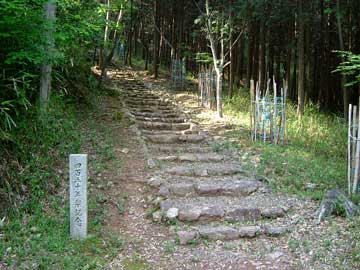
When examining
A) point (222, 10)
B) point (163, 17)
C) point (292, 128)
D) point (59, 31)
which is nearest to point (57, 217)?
point (59, 31)

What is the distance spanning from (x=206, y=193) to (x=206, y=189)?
0.06 metres

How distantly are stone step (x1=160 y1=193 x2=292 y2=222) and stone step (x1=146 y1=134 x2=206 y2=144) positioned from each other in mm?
3106

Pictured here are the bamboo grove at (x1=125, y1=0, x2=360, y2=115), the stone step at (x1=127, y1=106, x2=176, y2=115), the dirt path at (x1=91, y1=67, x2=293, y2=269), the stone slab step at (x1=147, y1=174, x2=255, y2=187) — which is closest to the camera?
the dirt path at (x1=91, y1=67, x2=293, y2=269)

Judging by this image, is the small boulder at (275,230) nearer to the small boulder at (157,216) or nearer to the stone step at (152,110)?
the small boulder at (157,216)

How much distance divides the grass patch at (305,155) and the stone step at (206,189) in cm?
47

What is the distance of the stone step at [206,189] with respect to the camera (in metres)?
5.86

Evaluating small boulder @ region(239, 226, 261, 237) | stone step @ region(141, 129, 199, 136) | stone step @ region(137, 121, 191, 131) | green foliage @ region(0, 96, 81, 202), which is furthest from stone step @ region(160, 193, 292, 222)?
stone step @ region(137, 121, 191, 131)

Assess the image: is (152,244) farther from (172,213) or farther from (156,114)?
(156,114)

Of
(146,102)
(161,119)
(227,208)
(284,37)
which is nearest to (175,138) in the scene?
(161,119)

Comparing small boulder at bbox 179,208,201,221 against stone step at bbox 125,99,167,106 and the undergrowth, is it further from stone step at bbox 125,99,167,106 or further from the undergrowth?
stone step at bbox 125,99,167,106

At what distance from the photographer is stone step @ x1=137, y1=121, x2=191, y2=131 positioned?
382 inches

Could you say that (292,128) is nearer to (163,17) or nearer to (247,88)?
(247,88)

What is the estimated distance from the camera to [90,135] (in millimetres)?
7852

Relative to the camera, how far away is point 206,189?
19.4 feet
